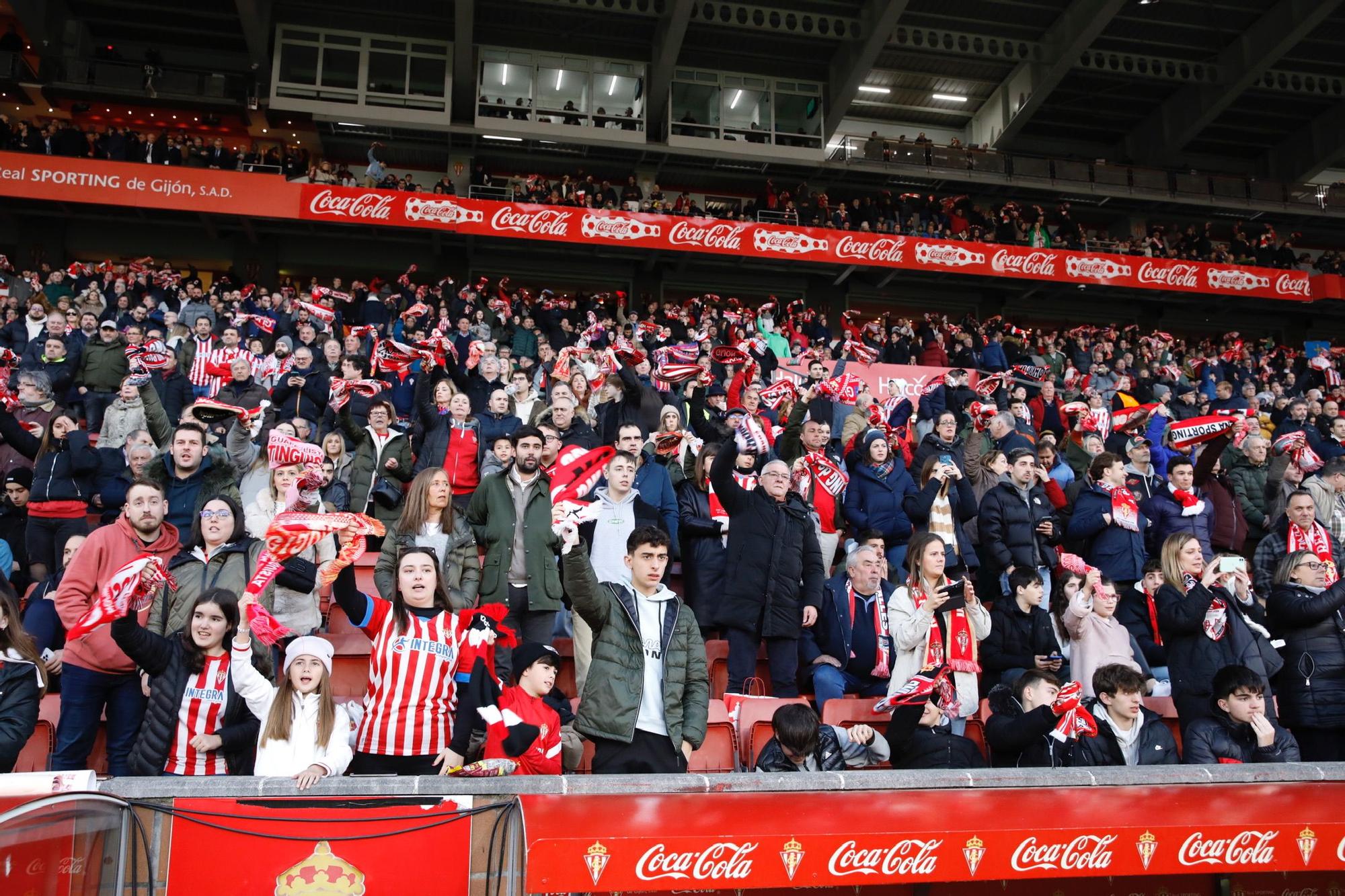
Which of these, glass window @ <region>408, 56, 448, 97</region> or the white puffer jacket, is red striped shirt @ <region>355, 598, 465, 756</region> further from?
glass window @ <region>408, 56, 448, 97</region>

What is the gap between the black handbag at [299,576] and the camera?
467 centimetres

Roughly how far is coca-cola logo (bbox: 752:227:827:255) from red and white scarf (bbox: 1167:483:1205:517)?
50.4 feet

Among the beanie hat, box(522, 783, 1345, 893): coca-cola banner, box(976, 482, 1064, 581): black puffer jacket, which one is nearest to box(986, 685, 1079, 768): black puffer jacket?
box(522, 783, 1345, 893): coca-cola banner

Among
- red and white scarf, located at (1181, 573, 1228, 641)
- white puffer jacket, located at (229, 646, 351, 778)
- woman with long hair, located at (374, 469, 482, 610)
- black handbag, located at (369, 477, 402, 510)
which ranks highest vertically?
black handbag, located at (369, 477, 402, 510)

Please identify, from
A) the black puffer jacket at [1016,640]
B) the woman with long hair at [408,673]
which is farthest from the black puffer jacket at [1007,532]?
the woman with long hair at [408,673]

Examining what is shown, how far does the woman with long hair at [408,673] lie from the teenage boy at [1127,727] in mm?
3052

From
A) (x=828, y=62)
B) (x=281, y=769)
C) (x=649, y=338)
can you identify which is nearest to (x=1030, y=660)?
(x=281, y=769)

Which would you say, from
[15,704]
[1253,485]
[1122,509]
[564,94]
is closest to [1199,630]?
[1122,509]

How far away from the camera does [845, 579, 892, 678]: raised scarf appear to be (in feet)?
18.0

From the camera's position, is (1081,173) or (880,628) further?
(1081,173)

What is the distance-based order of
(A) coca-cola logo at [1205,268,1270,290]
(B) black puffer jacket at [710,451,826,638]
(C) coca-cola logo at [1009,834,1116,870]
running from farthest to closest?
(A) coca-cola logo at [1205,268,1270,290] → (B) black puffer jacket at [710,451,826,638] → (C) coca-cola logo at [1009,834,1116,870]

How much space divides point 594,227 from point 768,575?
1682cm

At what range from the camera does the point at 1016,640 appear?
5488 mm

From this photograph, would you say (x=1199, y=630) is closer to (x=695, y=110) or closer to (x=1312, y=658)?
(x=1312, y=658)
